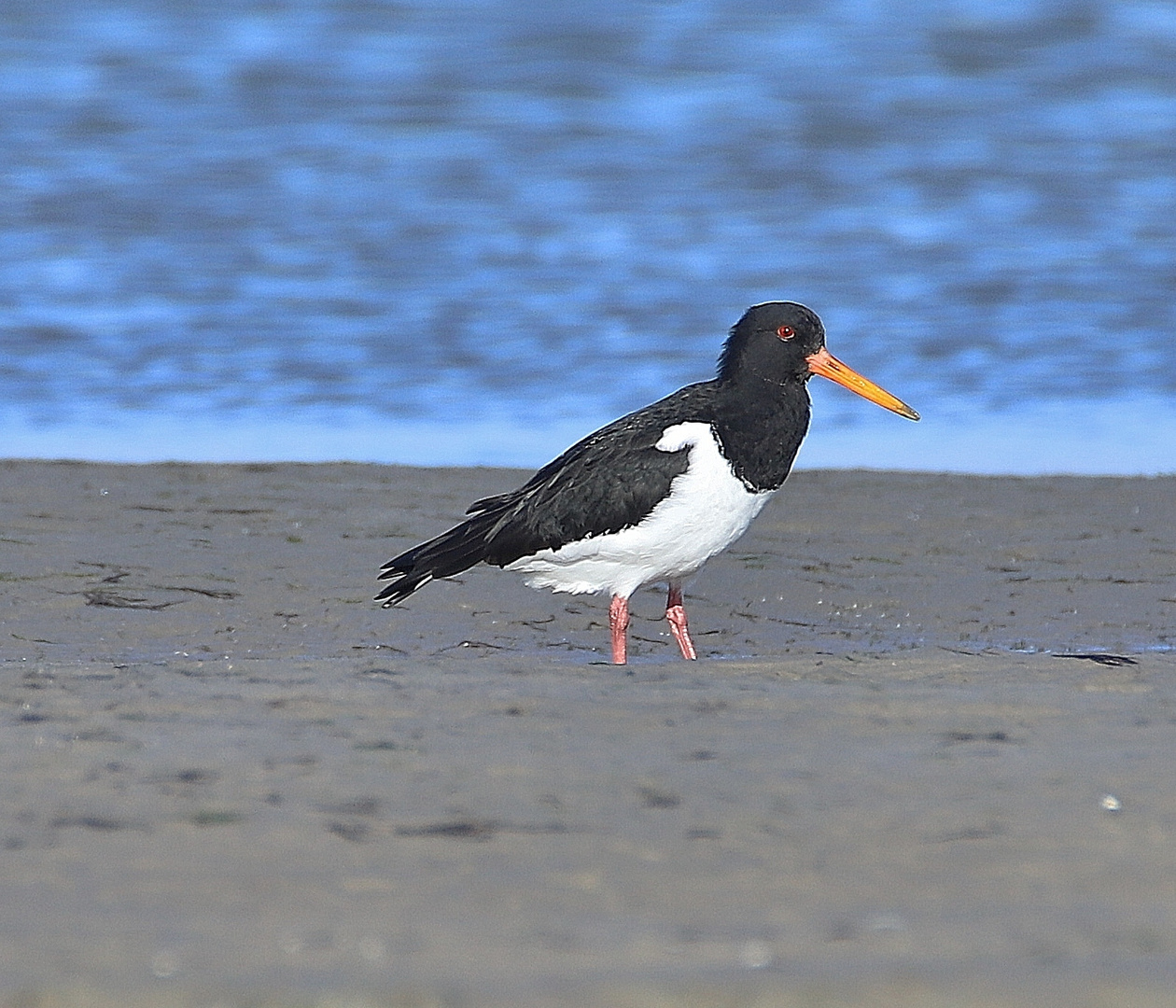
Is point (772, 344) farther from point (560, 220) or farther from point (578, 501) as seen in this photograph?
point (560, 220)

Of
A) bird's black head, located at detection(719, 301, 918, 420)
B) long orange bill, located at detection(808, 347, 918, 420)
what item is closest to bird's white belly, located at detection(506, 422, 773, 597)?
bird's black head, located at detection(719, 301, 918, 420)

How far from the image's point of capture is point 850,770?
391 centimetres

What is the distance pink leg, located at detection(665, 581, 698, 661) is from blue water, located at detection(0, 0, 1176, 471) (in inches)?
150

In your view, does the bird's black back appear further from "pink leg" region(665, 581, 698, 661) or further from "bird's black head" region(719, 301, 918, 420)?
"pink leg" region(665, 581, 698, 661)

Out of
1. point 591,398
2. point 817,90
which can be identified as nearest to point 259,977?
point 591,398

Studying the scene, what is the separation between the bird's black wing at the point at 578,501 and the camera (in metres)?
6.09

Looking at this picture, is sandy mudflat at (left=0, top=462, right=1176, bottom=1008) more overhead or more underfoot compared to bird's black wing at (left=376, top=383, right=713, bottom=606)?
more underfoot

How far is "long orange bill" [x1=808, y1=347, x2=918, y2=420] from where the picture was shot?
6.70 meters

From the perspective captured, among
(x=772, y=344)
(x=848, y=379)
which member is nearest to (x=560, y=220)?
(x=848, y=379)

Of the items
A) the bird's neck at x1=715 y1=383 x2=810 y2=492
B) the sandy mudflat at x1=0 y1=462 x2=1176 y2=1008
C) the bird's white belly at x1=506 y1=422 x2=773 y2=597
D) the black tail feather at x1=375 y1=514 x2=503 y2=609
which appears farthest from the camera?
the black tail feather at x1=375 y1=514 x2=503 y2=609

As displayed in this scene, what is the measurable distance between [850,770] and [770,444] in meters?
2.46

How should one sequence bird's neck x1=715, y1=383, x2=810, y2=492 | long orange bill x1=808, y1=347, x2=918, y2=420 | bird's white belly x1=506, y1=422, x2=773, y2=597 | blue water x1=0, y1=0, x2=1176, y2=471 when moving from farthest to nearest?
blue water x1=0, y1=0, x2=1176, y2=471, long orange bill x1=808, y1=347, x2=918, y2=420, bird's neck x1=715, y1=383, x2=810, y2=492, bird's white belly x1=506, y1=422, x2=773, y2=597

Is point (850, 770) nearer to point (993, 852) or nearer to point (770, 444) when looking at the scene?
point (993, 852)

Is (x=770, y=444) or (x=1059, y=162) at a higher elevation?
(x=1059, y=162)
